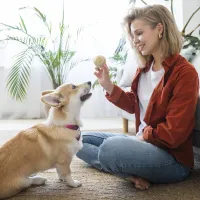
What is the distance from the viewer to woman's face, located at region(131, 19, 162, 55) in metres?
1.46

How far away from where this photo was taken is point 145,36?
1.47 m

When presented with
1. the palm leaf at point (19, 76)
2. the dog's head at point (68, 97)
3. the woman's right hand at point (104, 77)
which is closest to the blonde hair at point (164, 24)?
the woman's right hand at point (104, 77)

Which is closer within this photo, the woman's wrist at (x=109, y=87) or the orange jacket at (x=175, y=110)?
the orange jacket at (x=175, y=110)

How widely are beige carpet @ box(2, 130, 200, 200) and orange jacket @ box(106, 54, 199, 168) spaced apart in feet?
0.43

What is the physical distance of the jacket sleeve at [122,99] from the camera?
1.62 metres

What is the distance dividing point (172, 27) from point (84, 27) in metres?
2.48

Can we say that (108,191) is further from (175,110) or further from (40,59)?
(40,59)

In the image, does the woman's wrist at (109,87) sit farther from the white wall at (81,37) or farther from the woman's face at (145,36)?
the white wall at (81,37)

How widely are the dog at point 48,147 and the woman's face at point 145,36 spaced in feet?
1.20

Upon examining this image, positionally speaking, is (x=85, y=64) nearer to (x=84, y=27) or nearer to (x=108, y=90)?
(x=84, y=27)

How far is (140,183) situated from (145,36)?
2.32 ft

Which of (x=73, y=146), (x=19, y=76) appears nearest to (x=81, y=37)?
(x=19, y=76)

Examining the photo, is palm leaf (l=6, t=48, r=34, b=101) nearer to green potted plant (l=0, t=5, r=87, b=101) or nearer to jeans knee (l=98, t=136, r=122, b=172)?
green potted plant (l=0, t=5, r=87, b=101)

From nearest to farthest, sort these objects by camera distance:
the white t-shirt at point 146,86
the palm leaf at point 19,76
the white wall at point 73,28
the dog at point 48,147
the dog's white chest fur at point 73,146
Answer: the dog at point 48,147 < the dog's white chest fur at point 73,146 < the white t-shirt at point 146,86 < the palm leaf at point 19,76 < the white wall at point 73,28
